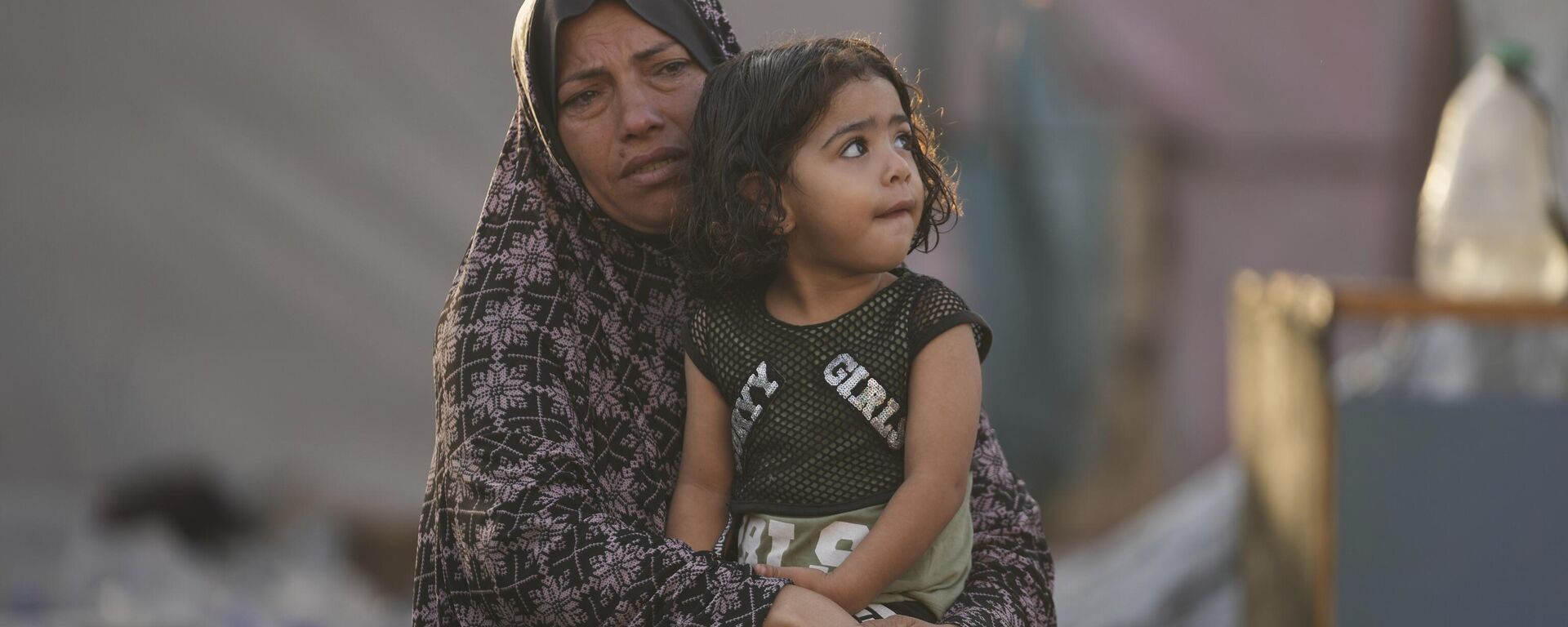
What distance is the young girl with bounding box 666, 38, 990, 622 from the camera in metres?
1.61

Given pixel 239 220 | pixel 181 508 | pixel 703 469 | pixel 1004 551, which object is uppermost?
pixel 239 220

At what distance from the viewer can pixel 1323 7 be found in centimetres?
546

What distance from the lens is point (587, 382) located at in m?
1.84

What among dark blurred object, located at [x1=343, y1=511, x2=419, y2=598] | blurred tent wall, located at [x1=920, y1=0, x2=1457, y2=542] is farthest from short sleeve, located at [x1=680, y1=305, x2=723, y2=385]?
blurred tent wall, located at [x1=920, y1=0, x2=1457, y2=542]

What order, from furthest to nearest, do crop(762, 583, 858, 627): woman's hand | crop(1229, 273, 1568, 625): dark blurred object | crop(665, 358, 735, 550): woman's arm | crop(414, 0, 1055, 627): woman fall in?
crop(1229, 273, 1568, 625): dark blurred object → crop(665, 358, 735, 550): woman's arm → crop(414, 0, 1055, 627): woman → crop(762, 583, 858, 627): woman's hand

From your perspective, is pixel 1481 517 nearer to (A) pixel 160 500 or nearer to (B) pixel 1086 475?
(B) pixel 1086 475

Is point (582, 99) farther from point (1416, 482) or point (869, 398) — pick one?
point (1416, 482)

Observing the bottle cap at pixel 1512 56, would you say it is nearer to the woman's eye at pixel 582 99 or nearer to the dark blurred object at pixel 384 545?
the woman's eye at pixel 582 99

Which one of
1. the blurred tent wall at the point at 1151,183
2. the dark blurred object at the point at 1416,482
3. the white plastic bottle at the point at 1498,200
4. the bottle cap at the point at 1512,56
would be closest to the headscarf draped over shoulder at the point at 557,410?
the dark blurred object at the point at 1416,482

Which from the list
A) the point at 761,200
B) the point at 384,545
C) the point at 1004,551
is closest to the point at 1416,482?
the point at 1004,551

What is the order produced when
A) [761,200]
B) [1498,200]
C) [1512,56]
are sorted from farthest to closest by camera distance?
[1512,56]
[1498,200]
[761,200]

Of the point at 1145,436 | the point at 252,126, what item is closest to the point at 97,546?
the point at 252,126

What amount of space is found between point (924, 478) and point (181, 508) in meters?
3.81

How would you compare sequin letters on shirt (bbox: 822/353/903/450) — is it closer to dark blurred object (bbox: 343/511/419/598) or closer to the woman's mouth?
the woman's mouth
